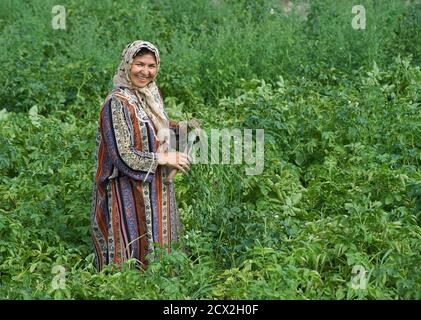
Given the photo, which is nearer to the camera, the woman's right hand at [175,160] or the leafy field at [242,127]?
the leafy field at [242,127]

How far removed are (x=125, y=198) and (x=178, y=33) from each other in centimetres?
448

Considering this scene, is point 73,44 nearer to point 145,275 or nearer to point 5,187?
point 5,187

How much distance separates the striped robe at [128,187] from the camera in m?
6.09

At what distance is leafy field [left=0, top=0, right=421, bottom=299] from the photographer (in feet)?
19.1

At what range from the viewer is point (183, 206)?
705 centimetres

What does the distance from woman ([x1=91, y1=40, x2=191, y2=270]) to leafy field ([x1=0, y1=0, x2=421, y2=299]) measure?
189mm

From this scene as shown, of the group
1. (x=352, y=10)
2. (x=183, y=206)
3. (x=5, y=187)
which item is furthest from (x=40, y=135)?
(x=352, y=10)

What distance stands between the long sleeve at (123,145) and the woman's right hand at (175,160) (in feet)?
0.14

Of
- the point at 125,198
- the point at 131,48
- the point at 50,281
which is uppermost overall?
the point at 131,48

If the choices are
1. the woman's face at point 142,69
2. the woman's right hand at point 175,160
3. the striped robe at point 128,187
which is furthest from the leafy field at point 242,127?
the woman's face at point 142,69

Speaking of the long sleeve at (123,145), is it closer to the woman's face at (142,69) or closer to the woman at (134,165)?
the woman at (134,165)

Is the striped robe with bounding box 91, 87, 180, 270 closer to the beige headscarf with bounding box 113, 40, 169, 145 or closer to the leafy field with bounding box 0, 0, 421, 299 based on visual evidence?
the beige headscarf with bounding box 113, 40, 169, 145

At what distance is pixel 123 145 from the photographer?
6.07 meters

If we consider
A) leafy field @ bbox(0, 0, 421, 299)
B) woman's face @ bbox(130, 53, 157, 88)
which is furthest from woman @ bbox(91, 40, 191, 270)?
leafy field @ bbox(0, 0, 421, 299)
